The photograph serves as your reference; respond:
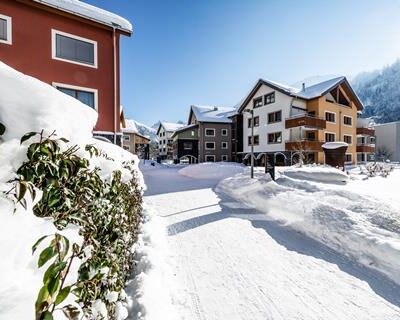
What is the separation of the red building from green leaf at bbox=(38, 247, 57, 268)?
36.4ft

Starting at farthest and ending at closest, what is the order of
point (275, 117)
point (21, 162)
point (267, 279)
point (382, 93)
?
point (382, 93)
point (275, 117)
point (267, 279)
point (21, 162)

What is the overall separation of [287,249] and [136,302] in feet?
9.70

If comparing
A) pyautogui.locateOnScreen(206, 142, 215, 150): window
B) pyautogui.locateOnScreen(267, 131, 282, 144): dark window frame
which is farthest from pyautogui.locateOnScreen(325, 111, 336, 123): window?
pyautogui.locateOnScreen(206, 142, 215, 150): window

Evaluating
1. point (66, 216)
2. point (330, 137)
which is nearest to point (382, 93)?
point (330, 137)

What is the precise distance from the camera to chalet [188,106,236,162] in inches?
1416

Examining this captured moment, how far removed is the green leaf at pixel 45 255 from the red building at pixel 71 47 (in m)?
11.1

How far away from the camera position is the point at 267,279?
3311 millimetres

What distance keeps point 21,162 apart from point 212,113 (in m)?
38.0

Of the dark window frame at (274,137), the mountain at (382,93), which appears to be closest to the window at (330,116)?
the dark window frame at (274,137)

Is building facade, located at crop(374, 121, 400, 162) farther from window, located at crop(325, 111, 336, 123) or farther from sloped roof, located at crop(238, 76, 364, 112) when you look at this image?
window, located at crop(325, 111, 336, 123)

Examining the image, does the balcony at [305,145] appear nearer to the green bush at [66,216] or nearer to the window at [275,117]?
the window at [275,117]

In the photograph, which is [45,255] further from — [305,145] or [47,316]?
[305,145]

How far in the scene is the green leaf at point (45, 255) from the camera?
969 millimetres

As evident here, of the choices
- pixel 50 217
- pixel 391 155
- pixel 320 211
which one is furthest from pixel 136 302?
pixel 391 155
